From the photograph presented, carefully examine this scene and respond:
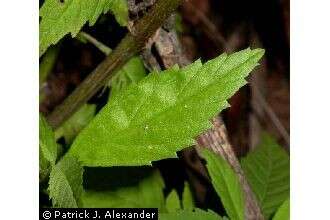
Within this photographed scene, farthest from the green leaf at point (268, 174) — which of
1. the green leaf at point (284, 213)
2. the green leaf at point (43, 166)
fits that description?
the green leaf at point (43, 166)

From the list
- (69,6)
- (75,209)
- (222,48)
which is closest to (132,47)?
(69,6)

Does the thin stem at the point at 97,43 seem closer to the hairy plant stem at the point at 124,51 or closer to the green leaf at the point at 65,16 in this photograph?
the hairy plant stem at the point at 124,51

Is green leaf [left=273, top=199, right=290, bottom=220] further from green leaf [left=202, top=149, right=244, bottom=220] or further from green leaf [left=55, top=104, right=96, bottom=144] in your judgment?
green leaf [left=55, top=104, right=96, bottom=144]

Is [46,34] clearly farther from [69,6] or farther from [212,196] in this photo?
[212,196]

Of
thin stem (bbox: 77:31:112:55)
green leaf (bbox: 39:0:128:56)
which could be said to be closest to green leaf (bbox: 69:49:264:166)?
green leaf (bbox: 39:0:128:56)

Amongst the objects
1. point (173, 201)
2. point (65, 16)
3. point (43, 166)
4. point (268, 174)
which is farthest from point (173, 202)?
point (65, 16)

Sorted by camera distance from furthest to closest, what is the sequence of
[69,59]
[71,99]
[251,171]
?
[69,59]
[251,171]
[71,99]
